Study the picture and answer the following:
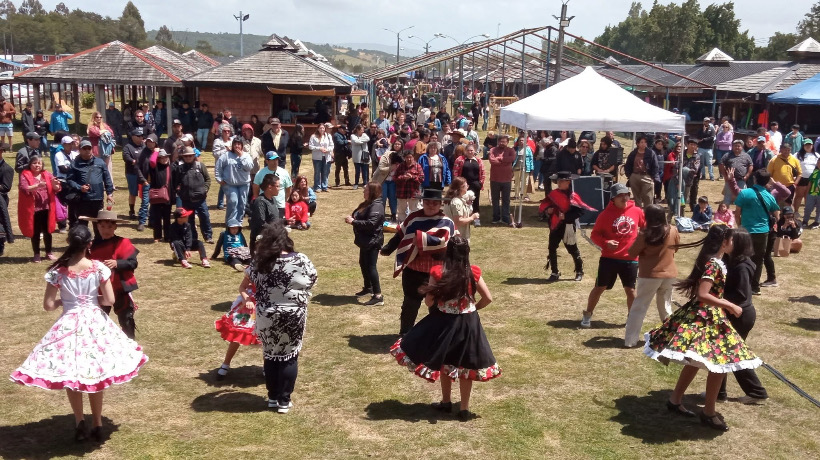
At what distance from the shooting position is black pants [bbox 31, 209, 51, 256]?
12.1 metres

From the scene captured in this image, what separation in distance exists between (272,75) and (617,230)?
20.9 metres

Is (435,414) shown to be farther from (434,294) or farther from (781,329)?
(781,329)

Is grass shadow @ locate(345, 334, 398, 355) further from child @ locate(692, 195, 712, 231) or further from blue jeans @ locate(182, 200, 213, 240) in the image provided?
child @ locate(692, 195, 712, 231)

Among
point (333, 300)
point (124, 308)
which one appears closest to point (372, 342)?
point (333, 300)

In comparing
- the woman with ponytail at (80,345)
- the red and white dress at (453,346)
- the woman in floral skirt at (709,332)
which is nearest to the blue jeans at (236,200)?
the woman with ponytail at (80,345)

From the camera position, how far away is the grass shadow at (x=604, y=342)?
30.0 ft

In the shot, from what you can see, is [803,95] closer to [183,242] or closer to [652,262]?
[652,262]

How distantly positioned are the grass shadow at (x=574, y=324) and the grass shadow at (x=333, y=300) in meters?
2.52

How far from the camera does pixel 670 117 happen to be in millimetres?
15898

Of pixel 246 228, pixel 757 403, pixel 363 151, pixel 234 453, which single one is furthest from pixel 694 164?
pixel 234 453

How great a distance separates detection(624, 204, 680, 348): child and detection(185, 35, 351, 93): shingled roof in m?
20.3

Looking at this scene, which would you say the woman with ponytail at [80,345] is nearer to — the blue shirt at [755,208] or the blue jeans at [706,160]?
the blue shirt at [755,208]

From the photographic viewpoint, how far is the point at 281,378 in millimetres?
6988

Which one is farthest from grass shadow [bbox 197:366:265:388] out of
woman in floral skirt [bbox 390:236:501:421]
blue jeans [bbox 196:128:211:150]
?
blue jeans [bbox 196:128:211:150]
